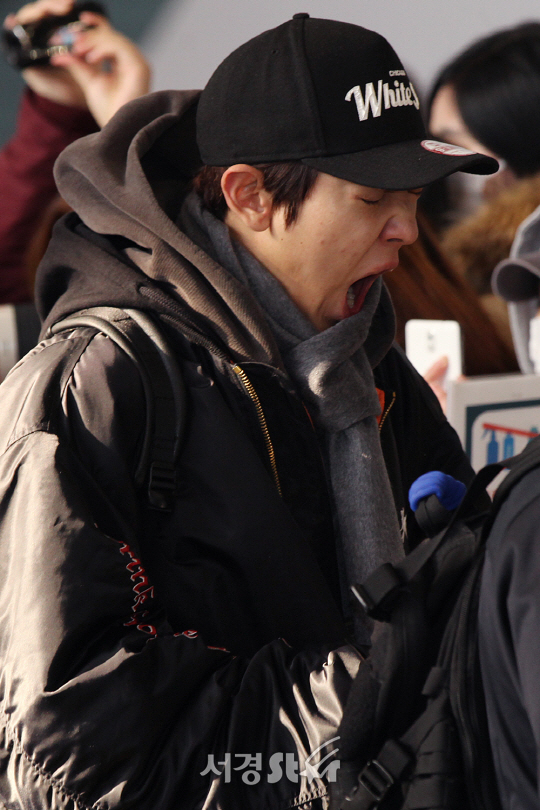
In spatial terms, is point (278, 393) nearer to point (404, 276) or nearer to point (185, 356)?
point (185, 356)

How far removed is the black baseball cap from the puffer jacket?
0.21 m

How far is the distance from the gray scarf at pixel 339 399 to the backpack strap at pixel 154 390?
A: 24 cm

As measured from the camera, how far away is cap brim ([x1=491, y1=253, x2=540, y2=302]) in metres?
2.93

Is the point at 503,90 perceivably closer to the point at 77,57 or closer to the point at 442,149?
the point at 77,57

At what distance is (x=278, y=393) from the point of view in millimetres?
1293

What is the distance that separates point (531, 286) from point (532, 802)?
8.47ft

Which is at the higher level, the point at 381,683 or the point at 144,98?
the point at 144,98

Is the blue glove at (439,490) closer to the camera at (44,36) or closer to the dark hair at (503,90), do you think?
the dark hair at (503,90)

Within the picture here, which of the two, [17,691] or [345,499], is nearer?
[17,691]

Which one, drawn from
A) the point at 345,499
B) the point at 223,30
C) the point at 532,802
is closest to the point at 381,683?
the point at 532,802

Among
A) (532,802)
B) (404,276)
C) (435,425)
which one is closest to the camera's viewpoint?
(532,802)

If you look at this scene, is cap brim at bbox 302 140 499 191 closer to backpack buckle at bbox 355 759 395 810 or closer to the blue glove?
the blue glove

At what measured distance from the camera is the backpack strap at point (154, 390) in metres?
1.13

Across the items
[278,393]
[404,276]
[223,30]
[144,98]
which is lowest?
[404,276]
